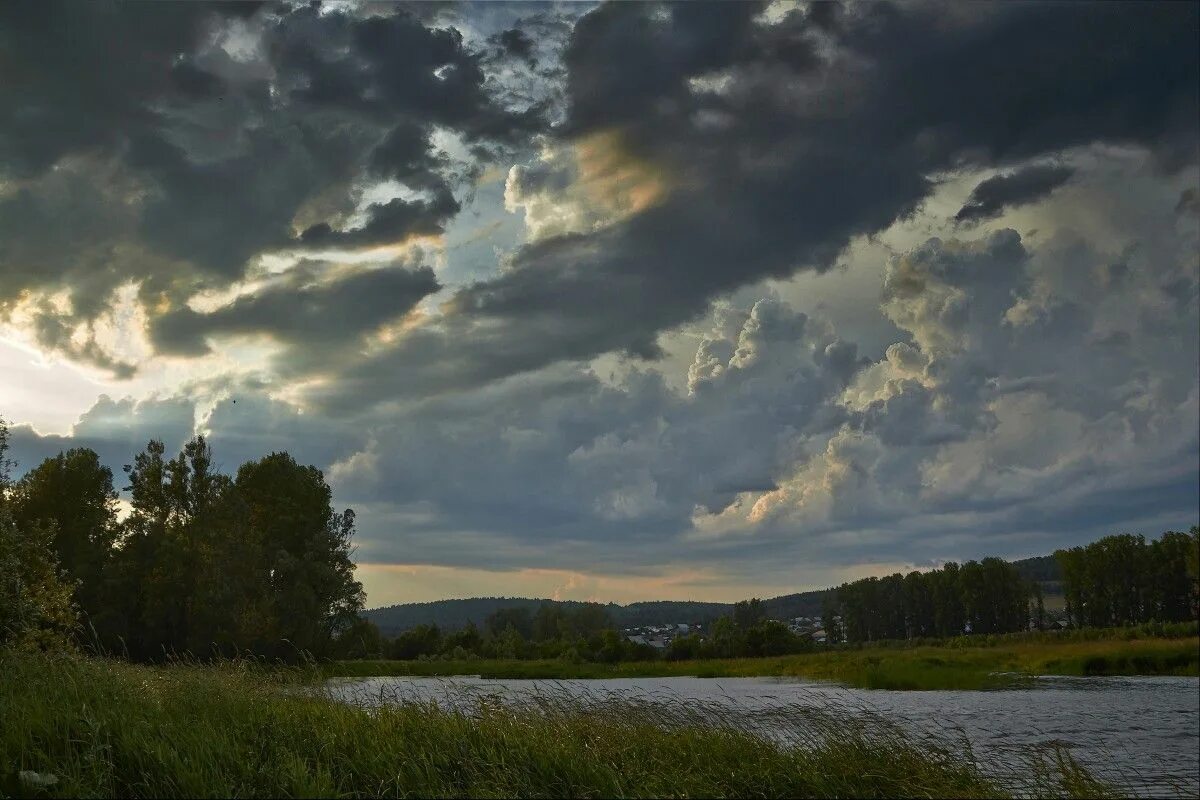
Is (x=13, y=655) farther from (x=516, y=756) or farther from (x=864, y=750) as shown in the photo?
(x=864, y=750)

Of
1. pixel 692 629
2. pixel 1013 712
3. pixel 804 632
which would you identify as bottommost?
pixel 692 629

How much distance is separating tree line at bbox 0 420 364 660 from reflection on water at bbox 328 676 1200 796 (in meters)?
27.7

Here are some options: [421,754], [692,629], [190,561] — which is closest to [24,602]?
[421,754]

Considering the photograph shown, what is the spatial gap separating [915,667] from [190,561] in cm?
4833

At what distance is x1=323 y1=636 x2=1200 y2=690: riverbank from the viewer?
54.6 metres

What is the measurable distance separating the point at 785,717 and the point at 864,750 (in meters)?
5.76

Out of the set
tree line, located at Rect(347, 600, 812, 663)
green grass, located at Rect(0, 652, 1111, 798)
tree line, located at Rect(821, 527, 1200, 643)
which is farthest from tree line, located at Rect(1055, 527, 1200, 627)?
green grass, located at Rect(0, 652, 1111, 798)

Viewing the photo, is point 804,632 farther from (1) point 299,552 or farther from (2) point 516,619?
(1) point 299,552

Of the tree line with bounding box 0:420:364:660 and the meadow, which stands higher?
the tree line with bounding box 0:420:364:660

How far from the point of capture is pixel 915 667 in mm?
58625

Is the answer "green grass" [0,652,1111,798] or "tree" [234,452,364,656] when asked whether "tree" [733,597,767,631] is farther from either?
"green grass" [0,652,1111,798]

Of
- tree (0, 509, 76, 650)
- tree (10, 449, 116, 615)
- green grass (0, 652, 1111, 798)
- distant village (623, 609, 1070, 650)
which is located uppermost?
tree (10, 449, 116, 615)

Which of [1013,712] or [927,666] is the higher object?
[1013,712]

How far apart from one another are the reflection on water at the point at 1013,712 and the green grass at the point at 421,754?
1.36m
